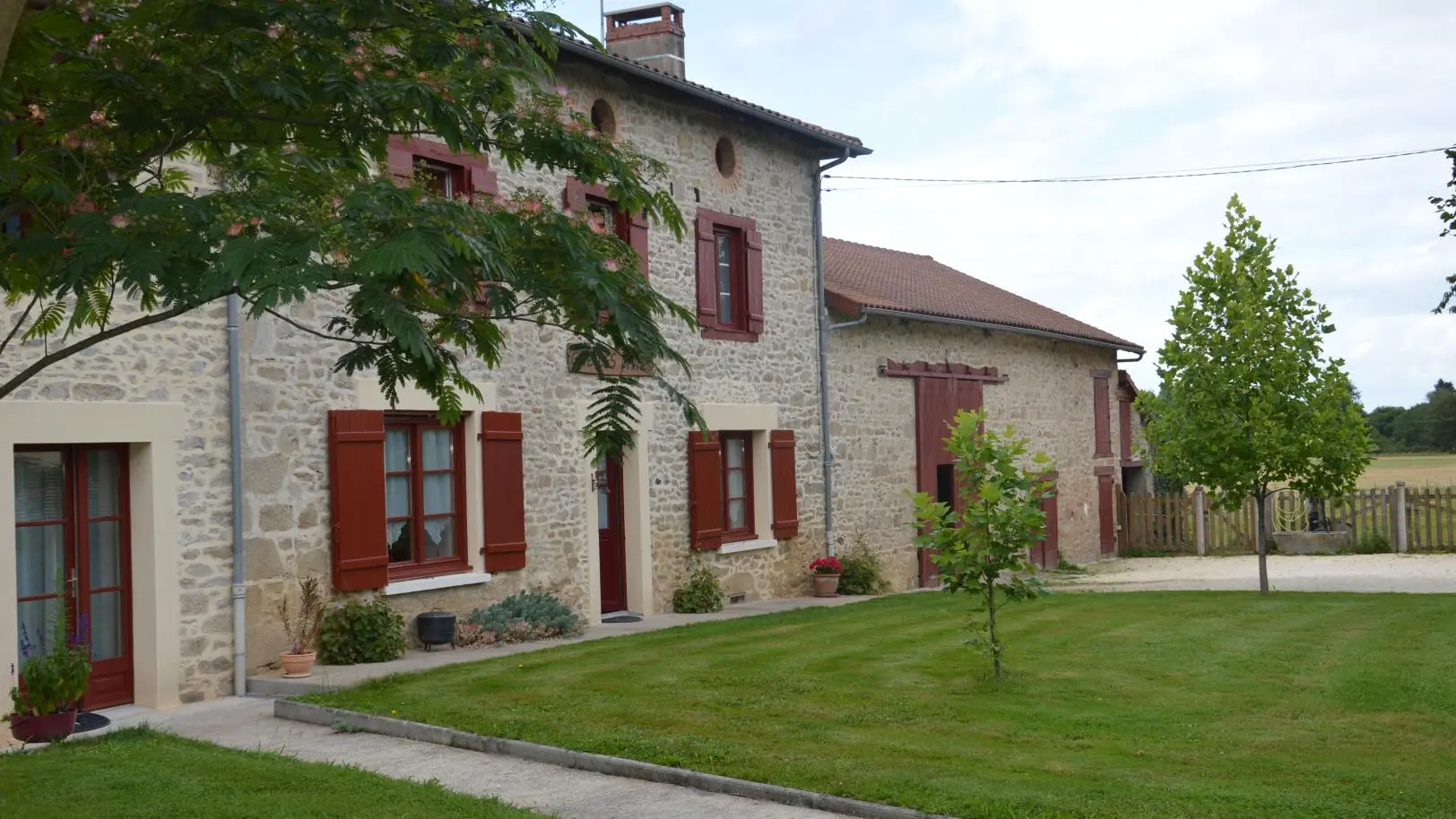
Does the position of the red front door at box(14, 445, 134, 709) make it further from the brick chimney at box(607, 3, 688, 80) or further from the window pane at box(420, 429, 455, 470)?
the brick chimney at box(607, 3, 688, 80)

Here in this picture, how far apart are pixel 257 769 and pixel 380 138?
3286mm

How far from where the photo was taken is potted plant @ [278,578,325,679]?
10.4 meters

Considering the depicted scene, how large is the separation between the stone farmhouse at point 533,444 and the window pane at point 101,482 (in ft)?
0.06

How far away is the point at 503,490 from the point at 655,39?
652cm

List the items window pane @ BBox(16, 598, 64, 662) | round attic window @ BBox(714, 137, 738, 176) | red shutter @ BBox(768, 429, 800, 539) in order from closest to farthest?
window pane @ BBox(16, 598, 64, 662) → round attic window @ BBox(714, 137, 738, 176) → red shutter @ BBox(768, 429, 800, 539)

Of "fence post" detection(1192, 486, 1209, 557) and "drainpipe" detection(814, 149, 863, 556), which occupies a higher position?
"drainpipe" detection(814, 149, 863, 556)

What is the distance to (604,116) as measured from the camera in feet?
45.7

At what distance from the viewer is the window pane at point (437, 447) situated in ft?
39.1

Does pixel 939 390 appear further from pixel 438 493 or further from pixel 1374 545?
pixel 1374 545

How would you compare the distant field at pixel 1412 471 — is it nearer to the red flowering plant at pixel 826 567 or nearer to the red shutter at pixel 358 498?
the red flowering plant at pixel 826 567

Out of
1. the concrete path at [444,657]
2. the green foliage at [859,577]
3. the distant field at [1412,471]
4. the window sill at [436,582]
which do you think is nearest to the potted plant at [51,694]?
the concrete path at [444,657]

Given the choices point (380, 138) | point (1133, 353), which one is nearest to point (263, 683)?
point (380, 138)

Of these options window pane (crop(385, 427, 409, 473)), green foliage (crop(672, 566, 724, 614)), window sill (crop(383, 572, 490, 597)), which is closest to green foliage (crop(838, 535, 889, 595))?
green foliage (crop(672, 566, 724, 614))

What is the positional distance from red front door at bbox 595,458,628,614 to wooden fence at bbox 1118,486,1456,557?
1435 centimetres
